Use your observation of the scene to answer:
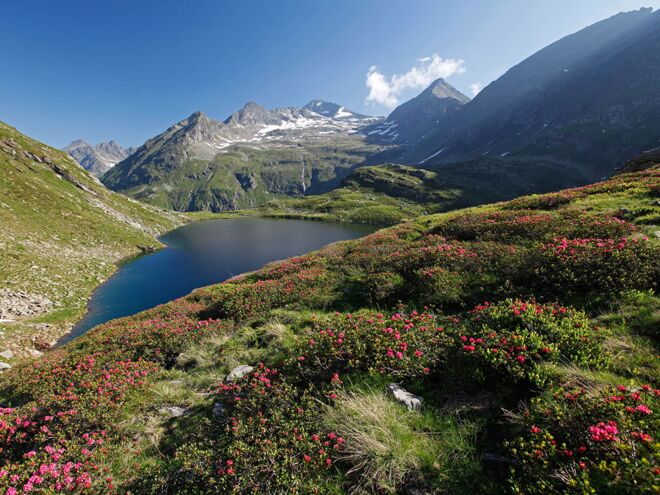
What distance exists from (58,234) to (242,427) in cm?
7388

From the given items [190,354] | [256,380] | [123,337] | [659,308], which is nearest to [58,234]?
[123,337]

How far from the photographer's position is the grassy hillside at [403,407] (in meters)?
4.33

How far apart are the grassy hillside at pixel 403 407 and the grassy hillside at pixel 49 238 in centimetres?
2759

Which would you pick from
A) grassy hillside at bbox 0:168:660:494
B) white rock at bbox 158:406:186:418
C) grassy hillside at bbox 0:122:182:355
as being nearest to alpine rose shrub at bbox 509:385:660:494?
grassy hillside at bbox 0:168:660:494

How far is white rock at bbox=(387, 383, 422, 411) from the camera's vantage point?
6125 mm

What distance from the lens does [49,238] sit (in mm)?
53312

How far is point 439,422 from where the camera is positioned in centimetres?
563

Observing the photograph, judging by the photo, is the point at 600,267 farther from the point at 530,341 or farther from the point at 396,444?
the point at 396,444

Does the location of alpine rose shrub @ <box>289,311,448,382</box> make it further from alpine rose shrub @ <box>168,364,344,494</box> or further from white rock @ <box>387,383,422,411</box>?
alpine rose shrub @ <box>168,364,344,494</box>

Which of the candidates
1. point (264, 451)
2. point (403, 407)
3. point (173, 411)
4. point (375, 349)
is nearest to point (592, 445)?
point (403, 407)

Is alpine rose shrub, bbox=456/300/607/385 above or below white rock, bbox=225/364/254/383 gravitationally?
above

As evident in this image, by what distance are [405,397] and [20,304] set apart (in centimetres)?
4516

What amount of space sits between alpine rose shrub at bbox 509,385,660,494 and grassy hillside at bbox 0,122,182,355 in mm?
37325

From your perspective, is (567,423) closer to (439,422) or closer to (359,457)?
(439,422)
